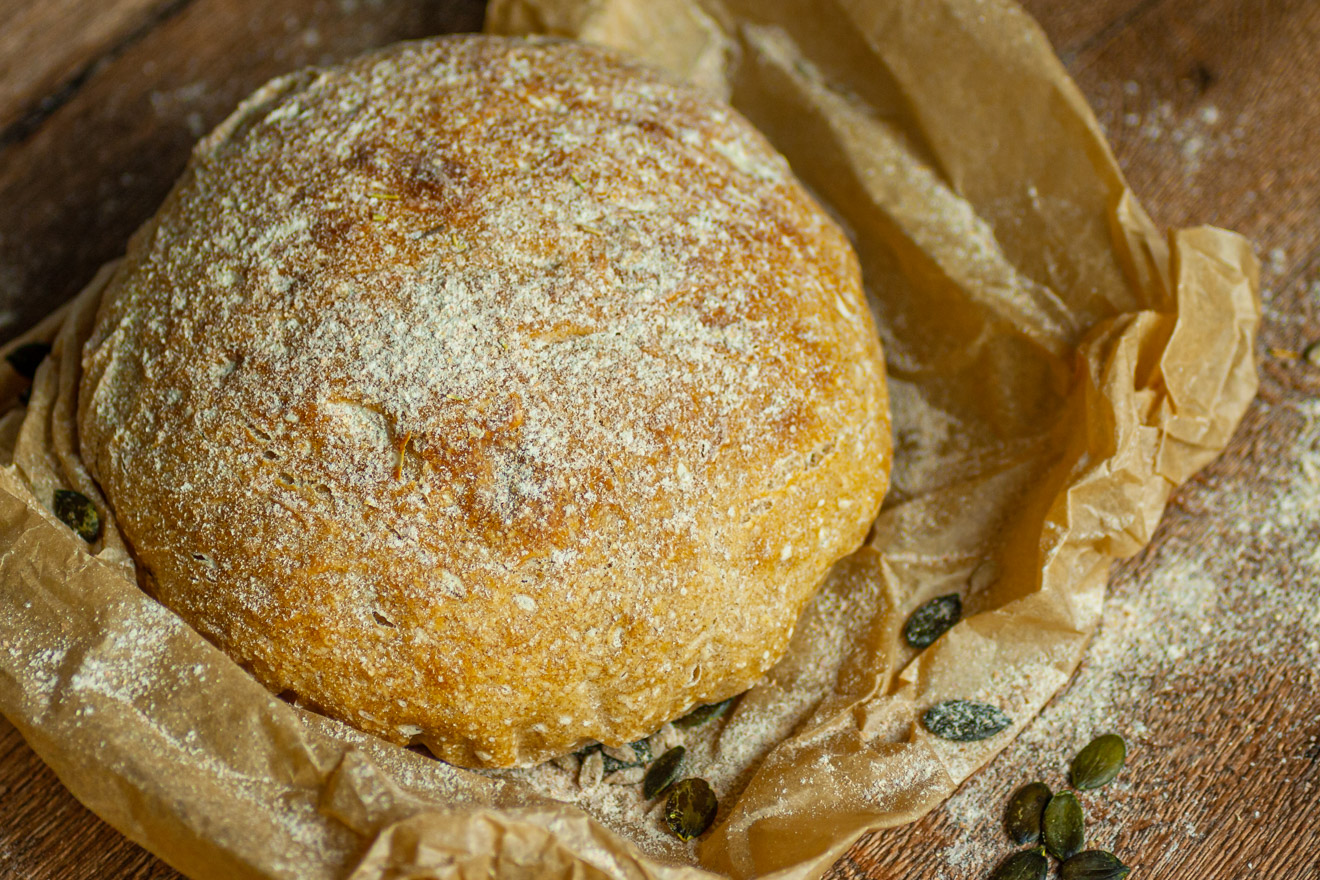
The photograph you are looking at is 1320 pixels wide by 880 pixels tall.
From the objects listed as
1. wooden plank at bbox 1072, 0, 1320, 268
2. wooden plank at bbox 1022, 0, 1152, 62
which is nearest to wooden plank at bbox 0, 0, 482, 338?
wooden plank at bbox 1022, 0, 1152, 62

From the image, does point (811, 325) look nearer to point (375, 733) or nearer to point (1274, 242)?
point (375, 733)

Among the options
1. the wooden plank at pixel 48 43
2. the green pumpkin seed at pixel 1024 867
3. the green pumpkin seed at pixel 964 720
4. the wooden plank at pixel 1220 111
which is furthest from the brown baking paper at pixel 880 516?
the wooden plank at pixel 48 43

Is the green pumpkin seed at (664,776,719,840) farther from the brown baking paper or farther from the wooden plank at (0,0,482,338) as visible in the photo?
the wooden plank at (0,0,482,338)

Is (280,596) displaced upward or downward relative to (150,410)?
downward

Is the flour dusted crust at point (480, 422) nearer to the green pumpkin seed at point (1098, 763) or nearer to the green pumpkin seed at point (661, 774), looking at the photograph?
the green pumpkin seed at point (661, 774)

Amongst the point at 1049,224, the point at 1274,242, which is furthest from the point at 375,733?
the point at 1274,242

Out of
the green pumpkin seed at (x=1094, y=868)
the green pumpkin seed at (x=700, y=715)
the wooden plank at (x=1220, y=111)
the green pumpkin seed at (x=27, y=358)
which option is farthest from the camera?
the wooden plank at (x=1220, y=111)
